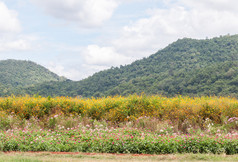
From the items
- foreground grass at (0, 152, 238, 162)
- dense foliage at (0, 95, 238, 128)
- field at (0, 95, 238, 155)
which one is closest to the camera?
foreground grass at (0, 152, 238, 162)

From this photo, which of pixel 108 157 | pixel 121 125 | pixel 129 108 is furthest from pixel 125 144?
pixel 129 108

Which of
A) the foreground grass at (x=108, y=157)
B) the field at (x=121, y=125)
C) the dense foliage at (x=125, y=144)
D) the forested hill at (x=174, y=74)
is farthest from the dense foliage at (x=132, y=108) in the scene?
the forested hill at (x=174, y=74)

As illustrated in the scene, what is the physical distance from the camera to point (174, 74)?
186ft

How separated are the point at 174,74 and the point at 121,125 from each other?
48788mm

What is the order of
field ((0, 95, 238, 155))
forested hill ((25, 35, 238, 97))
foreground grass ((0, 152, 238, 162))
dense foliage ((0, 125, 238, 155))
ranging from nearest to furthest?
1. foreground grass ((0, 152, 238, 162))
2. dense foliage ((0, 125, 238, 155))
3. field ((0, 95, 238, 155))
4. forested hill ((25, 35, 238, 97))

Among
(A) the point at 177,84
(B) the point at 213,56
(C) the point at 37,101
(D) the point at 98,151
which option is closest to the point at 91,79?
(A) the point at 177,84

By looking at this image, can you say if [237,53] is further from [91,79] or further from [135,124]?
[135,124]

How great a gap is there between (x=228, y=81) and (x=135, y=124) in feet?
116

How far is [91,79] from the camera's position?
240 feet

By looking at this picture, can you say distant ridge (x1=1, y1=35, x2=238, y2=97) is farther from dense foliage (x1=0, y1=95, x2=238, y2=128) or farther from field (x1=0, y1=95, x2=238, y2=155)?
field (x1=0, y1=95, x2=238, y2=155)

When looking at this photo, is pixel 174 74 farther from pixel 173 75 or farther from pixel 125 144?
pixel 125 144

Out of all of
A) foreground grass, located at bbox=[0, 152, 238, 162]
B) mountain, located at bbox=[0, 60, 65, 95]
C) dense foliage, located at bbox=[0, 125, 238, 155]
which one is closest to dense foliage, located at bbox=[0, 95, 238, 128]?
dense foliage, located at bbox=[0, 125, 238, 155]

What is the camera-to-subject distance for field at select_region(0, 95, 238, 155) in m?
7.01

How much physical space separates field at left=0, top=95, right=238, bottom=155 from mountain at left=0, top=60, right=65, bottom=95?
69.1 m
